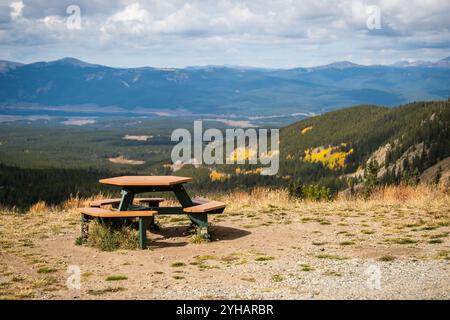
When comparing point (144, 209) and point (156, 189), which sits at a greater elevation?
point (156, 189)

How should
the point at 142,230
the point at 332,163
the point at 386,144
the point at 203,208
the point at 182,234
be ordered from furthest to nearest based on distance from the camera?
the point at 332,163 < the point at 386,144 < the point at 182,234 < the point at 203,208 < the point at 142,230

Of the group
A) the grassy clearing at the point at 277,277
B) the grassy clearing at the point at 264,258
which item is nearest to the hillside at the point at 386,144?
the grassy clearing at the point at 264,258

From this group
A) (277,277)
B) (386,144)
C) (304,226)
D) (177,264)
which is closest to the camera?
(277,277)

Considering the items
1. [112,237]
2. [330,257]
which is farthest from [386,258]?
[112,237]

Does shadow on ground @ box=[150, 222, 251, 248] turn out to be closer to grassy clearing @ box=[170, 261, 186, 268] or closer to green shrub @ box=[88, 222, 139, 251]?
green shrub @ box=[88, 222, 139, 251]

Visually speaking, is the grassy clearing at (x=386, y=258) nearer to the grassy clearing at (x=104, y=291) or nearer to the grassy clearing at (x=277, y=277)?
the grassy clearing at (x=277, y=277)

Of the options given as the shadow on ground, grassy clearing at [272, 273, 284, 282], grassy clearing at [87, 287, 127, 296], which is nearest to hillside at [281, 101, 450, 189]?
the shadow on ground

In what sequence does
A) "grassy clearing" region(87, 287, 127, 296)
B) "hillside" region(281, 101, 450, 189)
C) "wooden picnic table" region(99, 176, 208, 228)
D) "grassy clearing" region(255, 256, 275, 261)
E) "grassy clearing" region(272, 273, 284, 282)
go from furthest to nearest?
"hillside" region(281, 101, 450, 189)
"wooden picnic table" region(99, 176, 208, 228)
"grassy clearing" region(255, 256, 275, 261)
"grassy clearing" region(272, 273, 284, 282)
"grassy clearing" region(87, 287, 127, 296)

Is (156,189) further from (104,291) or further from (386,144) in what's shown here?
(386,144)

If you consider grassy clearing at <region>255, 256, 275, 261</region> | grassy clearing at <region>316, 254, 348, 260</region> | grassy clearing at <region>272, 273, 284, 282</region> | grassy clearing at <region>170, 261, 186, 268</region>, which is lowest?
grassy clearing at <region>170, 261, 186, 268</region>

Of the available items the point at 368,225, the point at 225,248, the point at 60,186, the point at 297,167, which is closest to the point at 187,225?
the point at 225,248

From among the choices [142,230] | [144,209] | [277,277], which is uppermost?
[144,209]

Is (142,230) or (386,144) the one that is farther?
(386,144)
